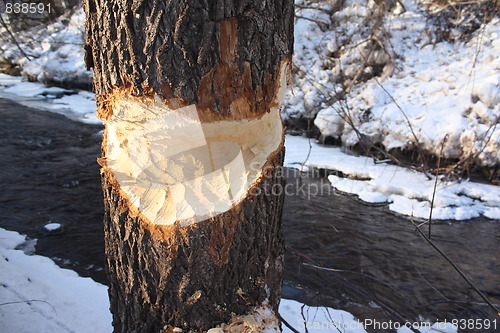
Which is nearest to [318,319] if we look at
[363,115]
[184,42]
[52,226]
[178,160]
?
[178,160]

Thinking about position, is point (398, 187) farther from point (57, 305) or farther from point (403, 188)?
point (57, 305)

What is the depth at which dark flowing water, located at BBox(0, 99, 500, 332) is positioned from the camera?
2969 millimetres

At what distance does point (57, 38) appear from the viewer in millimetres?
11086

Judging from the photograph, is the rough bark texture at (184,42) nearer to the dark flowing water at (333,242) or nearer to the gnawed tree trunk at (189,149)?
the gnawed tree trunk at (189,149)

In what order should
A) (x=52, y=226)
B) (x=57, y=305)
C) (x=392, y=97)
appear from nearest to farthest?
(x=57, y=305), (x=52, y=226), (x=392, y=97)

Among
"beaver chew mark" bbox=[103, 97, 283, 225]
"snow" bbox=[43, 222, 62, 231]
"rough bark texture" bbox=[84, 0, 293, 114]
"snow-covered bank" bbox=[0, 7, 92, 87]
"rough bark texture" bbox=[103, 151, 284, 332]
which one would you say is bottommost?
"snow" bbox=[43, 222, 62, 231]

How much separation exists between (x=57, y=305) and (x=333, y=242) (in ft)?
8.64

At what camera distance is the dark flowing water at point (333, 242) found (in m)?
2.97

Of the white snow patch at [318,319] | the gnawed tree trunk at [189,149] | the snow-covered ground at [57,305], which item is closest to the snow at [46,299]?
the snow-covered ground at [57,305]

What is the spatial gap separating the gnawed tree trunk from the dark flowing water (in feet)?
3.94

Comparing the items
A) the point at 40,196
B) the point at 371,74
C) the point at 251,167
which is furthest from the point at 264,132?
the point at 371,74

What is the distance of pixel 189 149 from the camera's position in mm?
1040

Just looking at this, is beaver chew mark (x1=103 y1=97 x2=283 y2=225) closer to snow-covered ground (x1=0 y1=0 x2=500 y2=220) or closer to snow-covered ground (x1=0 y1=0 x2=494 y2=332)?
snow-covered ground (x1=0 y1=0 x2=494 y2=332)

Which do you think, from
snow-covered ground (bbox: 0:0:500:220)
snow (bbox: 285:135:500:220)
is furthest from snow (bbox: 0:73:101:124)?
snow (bbox: 285:135:500:220)
